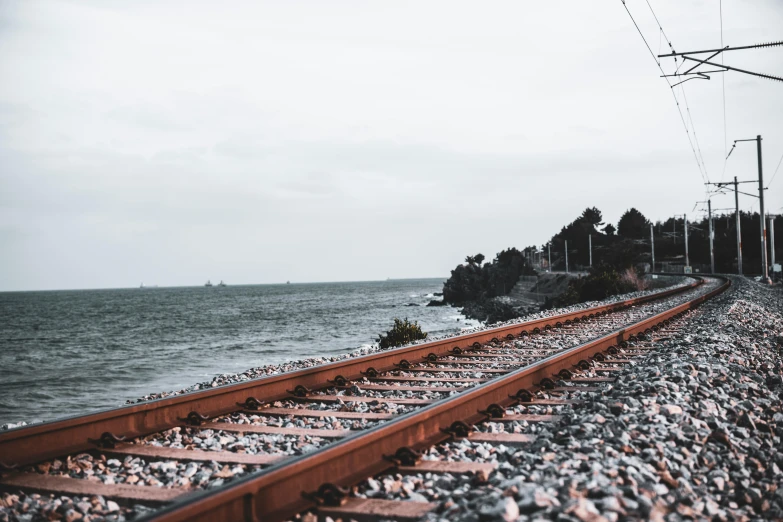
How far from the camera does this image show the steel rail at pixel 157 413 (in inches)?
166

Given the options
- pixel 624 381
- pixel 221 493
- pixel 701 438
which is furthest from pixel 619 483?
pixel 624 381

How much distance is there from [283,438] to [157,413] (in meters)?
1.15

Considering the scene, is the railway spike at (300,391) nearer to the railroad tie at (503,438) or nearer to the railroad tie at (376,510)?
the railroad tie at (503,438)

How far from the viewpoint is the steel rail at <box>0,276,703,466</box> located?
4227mm

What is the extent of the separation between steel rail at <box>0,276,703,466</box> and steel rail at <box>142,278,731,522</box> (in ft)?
5.90

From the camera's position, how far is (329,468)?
11.5 feet

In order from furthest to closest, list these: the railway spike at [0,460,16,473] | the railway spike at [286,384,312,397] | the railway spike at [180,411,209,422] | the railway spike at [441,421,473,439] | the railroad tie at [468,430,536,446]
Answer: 1. the railway spike at [286,384,312,397]
2. the railway spike at [180,411,209,422]
3. the railway spike at [441,421,473,439]
4. the railroad tie at [468,430,536,446]
5. the railway spike at [0,460,16,473]

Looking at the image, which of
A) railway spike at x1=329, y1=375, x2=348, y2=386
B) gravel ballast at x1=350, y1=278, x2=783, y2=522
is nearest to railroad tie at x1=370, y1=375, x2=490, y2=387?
railway spike at x1=329, y1=375, x2=348, y2=386

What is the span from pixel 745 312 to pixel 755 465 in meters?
12.1

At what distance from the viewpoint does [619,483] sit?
315 cm

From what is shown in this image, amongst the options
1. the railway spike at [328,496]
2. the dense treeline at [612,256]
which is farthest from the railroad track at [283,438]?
the dense treeline at [612,256]

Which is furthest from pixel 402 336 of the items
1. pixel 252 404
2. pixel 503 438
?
pixel 503 438

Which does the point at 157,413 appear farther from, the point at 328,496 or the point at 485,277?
the point at 485,277

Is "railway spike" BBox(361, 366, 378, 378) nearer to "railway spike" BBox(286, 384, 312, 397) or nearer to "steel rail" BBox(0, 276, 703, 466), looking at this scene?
"steel rail" BBox(0, 276, 703, 466)
